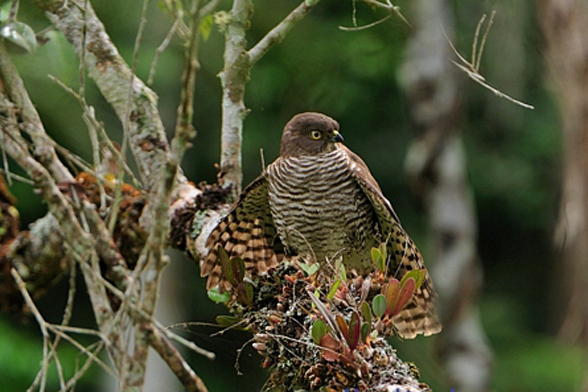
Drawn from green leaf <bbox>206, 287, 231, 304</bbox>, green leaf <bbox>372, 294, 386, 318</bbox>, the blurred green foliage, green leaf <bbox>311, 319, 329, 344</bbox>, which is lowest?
the blurred green foliage

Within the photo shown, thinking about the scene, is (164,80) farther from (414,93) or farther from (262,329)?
(262,329)

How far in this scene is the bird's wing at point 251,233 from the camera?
3.64m

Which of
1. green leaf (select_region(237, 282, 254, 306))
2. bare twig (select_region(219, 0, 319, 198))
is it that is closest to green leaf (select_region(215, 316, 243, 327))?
green leaf (select_region(237, 282, 254, 306))

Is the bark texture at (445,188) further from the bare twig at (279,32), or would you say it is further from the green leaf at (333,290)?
the green leaf at (333,290)

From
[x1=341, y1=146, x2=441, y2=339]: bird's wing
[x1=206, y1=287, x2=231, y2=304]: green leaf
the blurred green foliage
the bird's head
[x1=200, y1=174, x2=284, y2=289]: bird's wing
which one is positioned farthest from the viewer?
the blurred green foliage

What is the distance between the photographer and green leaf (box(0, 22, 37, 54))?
9.24 ft

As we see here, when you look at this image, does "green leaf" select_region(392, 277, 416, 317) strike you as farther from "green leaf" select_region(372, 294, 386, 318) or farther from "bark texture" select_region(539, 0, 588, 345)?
"bark texture" select_region(539, 0, 588, 345)

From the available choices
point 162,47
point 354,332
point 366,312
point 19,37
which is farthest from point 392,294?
point 19,37

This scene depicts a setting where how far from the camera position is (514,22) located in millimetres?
3297

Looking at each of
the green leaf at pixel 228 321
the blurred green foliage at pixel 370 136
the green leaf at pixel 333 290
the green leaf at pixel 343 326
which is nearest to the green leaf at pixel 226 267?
the green leaf at pixel 228 321

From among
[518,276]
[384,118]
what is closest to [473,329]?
[384,118]

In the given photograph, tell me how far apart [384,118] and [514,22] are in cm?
649

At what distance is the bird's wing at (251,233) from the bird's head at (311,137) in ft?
1.07

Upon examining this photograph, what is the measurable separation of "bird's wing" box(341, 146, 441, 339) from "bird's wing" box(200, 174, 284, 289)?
1.54 ft
